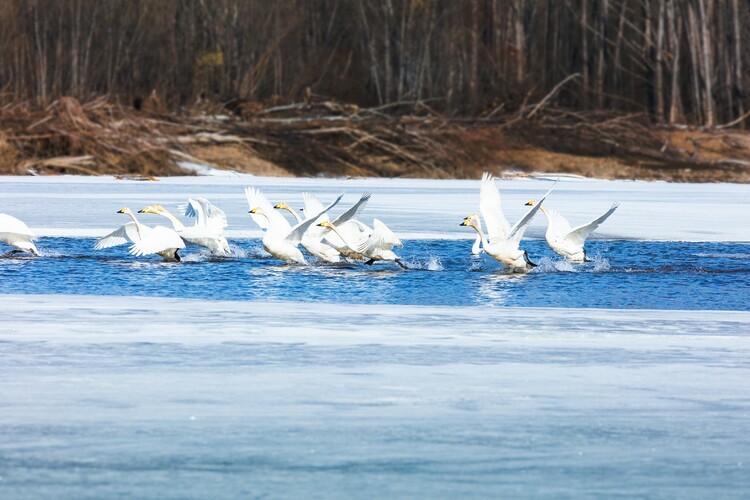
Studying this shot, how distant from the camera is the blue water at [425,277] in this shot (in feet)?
33.8

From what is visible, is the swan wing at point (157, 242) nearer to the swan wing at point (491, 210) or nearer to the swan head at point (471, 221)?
the swan head at point (471, 221)

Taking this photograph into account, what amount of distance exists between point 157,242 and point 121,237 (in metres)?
0.81

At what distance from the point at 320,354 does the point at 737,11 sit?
32.5 m

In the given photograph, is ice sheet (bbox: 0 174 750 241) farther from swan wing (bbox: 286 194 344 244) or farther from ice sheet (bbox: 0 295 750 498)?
ice sheet (bbox: 0 295 750 498)

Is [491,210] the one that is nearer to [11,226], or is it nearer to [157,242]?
[157,242]

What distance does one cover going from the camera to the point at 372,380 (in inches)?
245

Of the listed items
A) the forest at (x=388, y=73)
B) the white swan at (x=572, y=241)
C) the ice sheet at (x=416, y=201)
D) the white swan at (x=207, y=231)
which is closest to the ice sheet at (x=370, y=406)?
the white swan at (x=572, y=241)

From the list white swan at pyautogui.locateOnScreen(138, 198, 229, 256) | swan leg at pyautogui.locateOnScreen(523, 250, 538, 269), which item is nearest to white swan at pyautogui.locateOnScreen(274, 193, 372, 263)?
white swan at pyautogui.locateOnScreen(138, 198, 229, 256)

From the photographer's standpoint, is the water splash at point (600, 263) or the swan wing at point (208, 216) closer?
the water splash at point (600, 263)

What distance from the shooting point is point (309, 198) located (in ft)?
47.5

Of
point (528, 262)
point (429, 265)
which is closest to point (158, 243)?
point (429, 265)

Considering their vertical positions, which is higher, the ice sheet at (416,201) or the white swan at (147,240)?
the white swan at (147,240)

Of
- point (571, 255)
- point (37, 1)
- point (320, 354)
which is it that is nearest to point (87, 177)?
point (37, 1)

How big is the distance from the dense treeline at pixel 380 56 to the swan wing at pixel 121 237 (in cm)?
1908
